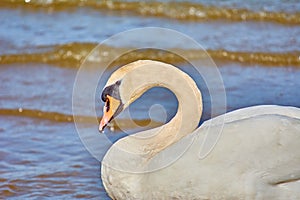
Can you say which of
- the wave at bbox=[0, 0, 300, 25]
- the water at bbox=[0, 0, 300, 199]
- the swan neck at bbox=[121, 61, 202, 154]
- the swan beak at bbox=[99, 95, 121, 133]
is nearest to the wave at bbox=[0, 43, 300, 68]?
the water at bbox=[0, 0, 300, 199]

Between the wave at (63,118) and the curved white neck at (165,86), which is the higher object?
the curved white neck at (165,86)

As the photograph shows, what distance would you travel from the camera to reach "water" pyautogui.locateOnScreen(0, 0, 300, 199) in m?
5.35

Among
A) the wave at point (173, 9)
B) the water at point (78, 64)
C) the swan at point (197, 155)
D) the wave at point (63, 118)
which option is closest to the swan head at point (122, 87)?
the swan at point (197, 155)

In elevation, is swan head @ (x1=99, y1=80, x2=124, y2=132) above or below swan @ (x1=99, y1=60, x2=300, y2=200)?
above

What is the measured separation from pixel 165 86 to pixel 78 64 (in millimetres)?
3295

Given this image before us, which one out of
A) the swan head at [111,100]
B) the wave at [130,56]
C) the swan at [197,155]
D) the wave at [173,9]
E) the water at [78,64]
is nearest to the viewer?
the swan at [197,155]

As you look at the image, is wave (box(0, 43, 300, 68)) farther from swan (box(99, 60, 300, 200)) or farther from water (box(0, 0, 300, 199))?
swan (box(99, 60, 300, 200))

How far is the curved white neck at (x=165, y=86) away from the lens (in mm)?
4227

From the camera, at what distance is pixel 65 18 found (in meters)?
8.80

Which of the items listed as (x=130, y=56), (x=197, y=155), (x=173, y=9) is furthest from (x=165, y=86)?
(x=173, y=9)

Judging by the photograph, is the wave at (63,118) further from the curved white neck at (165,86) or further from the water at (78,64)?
the curved white neck at (165,86)

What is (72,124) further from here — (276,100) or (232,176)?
(232,176)

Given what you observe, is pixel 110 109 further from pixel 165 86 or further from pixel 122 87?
pixel 165 86

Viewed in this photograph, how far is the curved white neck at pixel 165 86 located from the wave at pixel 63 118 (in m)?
1.61
